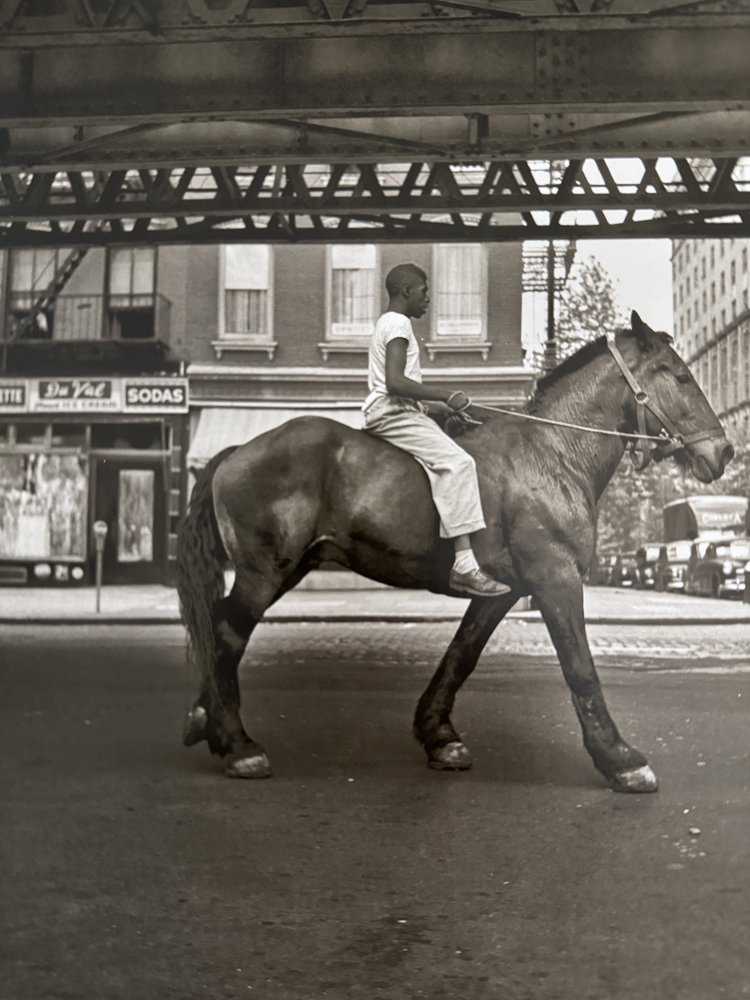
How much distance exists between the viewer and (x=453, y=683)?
Answer: 3918 millimetres

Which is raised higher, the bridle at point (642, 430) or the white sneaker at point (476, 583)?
the bridle at point (642, 430)

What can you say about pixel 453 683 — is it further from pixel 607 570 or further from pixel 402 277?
pixel 402 277

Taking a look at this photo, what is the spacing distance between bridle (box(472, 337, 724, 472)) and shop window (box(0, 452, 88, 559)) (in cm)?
158

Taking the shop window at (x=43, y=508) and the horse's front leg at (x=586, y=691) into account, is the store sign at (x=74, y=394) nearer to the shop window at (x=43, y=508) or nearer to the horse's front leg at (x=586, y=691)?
the shop window at (x=43, y=508)

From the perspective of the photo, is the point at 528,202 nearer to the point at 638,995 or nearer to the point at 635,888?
the point at 635,888

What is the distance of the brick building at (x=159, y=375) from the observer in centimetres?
393

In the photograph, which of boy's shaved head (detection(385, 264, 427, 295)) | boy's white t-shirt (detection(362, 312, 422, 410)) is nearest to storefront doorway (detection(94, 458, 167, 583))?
boy's white t-shirt (detection(362, 312, 422, 410))

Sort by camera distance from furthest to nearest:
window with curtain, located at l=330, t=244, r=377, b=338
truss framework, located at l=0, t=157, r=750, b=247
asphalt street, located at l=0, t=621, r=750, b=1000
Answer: truss framework, located at l=0, t=157, r=750, b=247 < window with curtain, located at l=330, t=244, r=377, b=338 < asphalt street, located at l=0, t=621, r=750, b=1000

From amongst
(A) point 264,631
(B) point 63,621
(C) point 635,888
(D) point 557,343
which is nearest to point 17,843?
(B) point 63,621

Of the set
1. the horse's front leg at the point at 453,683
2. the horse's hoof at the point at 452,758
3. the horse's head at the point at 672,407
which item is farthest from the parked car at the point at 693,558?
the horse's hoof at the point at 452,758

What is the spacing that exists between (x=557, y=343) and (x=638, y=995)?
2.45m

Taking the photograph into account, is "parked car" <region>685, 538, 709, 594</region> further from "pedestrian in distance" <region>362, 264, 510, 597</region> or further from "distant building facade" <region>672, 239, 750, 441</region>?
"pedestrian in distance" <region>362, 264, 510, 597</region>

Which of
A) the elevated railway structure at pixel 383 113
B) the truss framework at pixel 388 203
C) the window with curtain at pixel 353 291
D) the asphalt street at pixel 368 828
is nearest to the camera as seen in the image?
the asphalt street at pixel 368 828

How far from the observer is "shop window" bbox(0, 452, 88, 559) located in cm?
395
